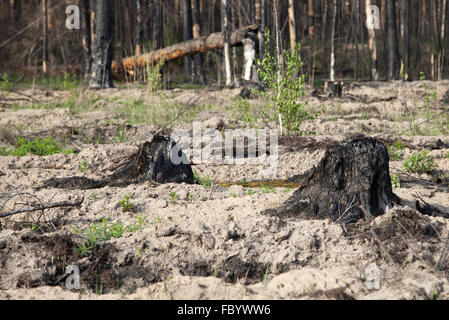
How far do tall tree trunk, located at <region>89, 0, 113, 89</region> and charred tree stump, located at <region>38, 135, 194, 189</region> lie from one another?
8.11m

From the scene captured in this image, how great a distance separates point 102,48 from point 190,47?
2213 mm

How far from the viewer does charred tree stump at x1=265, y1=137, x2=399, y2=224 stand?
3980 mm

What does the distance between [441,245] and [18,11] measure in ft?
81.4

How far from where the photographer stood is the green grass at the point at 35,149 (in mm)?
6863

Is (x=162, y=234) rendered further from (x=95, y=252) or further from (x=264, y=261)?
(x=264, y=261)

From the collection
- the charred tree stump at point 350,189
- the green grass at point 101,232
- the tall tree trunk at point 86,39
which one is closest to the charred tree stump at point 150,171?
the green grass at point 101,232

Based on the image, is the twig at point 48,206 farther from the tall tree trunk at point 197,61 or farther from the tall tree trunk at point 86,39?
the tall tree trunk at point 197,61

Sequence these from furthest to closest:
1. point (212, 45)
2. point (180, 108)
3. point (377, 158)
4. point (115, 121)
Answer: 1. point (212, 45)
2. point (180, 108)
3. point (115, 121)
4. point (377, 158)

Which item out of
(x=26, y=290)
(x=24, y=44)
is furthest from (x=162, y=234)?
(x=24, y=44)

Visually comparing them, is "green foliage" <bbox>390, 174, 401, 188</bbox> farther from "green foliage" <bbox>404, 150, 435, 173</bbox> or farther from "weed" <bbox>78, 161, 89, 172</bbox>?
"weed" <bbox>78, 161, 89, 172</bbox>

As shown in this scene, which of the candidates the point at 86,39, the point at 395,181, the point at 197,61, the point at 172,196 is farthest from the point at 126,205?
the point at 197,61

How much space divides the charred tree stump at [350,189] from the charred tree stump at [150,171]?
1.49m

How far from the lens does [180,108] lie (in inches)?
397
